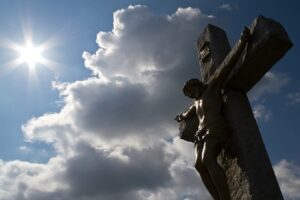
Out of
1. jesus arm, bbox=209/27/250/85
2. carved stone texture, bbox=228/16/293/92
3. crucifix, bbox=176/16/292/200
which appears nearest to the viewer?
crucifix, bbox=176/16/292/200

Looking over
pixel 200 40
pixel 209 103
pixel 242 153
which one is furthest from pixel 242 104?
pixel 200 40

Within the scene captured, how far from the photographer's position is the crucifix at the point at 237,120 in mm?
4004

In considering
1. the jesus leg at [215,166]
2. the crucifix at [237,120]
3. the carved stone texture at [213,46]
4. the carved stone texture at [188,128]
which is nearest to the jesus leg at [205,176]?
the crucifix at [237,120]

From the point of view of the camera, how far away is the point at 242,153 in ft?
13.7

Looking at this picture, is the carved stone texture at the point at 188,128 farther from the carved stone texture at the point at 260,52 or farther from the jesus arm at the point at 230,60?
the carved stone texture at the point at 260,52

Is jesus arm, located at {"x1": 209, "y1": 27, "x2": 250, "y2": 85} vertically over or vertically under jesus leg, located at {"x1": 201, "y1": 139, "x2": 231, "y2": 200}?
over

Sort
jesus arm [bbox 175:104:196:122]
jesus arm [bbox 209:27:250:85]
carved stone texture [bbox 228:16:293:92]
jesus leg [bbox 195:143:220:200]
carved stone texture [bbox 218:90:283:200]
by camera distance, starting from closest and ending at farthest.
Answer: carved stone texture [bbox 218:90:283:200] → carved stone texture [bbox 228:16:293:92] → jesus leg [bbox 195:143:220:200] → jesus arm [bbox 209:27:250:85] → jesus arm [bbox 175:104:196:122]

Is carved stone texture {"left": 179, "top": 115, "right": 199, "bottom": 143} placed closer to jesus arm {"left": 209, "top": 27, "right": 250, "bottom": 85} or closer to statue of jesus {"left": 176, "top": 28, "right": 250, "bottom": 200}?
statue of jesus {"left": 176, "top": 28, "right": 250, "bottom": 200}

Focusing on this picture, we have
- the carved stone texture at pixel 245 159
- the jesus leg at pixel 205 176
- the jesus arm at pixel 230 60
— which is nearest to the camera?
the carved stone texture at pixel 245 159

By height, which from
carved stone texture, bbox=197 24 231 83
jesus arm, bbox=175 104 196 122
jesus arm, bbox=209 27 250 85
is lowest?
jesus arm, bbox=175 104 196 122

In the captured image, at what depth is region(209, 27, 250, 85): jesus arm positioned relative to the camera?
452cm

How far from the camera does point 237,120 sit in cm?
447

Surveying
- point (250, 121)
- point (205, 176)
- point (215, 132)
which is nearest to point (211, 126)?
point (215, 132)

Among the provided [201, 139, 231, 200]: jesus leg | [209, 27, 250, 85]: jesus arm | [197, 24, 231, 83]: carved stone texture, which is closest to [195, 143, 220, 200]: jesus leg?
[201, 139, 231, 200]: jesus leg
